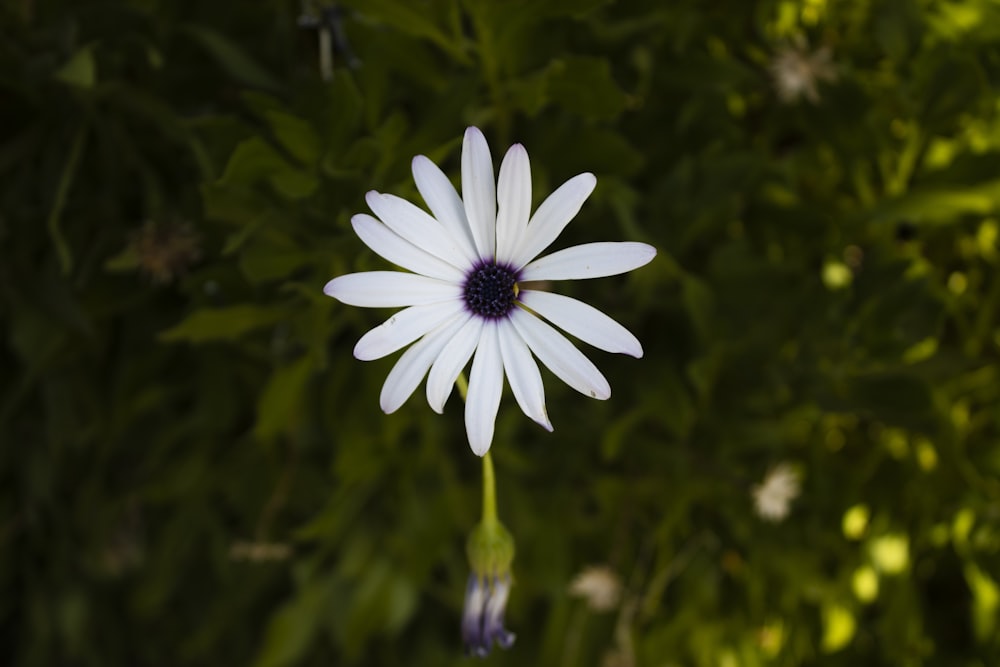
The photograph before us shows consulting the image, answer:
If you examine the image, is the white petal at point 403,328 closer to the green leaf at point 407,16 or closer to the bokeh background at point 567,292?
the bokeh background at point 567,292

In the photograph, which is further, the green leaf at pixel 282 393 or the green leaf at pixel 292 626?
the green leaf at pixel 292 626

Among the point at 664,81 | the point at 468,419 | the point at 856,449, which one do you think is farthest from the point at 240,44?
the point at 856,449

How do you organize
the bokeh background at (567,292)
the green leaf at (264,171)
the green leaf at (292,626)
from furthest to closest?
1. the green leaf at (292,626)
2. the bokeh background at (567,292)
3. the green leaf at (264,171)

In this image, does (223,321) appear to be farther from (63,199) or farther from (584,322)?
(584,322)

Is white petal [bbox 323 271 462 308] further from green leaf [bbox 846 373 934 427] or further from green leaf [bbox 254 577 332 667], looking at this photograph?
green leaf [bbox 254 577 332 667]

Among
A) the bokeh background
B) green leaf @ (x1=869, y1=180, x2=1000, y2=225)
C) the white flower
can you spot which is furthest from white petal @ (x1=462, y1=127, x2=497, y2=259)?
green leaf @ (x1=869, y1=180, x2=1000, y2=225)

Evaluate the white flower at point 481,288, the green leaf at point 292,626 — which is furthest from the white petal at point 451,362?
the green leaf at point 292,626

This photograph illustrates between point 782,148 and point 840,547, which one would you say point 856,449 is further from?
point 782,148
